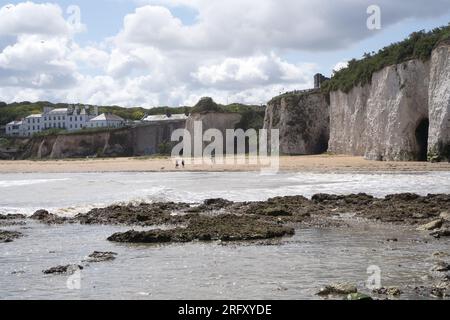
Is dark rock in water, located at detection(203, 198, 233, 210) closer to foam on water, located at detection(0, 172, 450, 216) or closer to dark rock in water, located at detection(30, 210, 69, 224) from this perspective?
foam on water, located at detection(0, 172, 450, 216)

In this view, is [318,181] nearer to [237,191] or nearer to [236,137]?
[237,191]

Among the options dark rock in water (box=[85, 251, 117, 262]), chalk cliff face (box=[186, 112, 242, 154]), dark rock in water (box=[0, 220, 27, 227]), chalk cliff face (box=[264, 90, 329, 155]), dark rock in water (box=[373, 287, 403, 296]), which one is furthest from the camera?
chalk cliff face (box=[186, 112, 242, 154])

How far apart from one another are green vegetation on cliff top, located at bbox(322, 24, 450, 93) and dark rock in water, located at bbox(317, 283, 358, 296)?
1298 inches

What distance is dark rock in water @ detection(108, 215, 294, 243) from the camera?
1384 centimetres

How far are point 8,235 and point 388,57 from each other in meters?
36.7

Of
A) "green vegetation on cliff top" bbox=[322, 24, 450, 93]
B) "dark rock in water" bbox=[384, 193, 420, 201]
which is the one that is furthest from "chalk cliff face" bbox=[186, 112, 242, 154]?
"dark rock in water" bbox=[384, 193, 420, 201]

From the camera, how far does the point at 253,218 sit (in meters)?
17.0

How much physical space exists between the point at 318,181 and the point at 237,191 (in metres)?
6.24

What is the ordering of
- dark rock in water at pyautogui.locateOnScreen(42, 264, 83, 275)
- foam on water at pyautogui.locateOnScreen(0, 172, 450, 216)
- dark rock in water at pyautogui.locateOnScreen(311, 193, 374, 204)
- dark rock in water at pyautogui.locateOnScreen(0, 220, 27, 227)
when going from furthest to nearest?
1. foam on water at pyautogui.locateOnScreen(0, 172, 450, 216)
2. dark rock in water at pyautogui.locateOnScreen(311, 193, 374, 204)
3. dark rock in water at pyautogui.locateOnScreen(0, 220, 27, 227)
4. dark rock in water at pyautogui.locateOnScreen(42, 264, 83, 275)

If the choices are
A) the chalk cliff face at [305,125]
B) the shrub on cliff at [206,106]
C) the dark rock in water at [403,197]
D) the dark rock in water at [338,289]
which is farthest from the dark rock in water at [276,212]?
the shrub on cliff at [206,106]

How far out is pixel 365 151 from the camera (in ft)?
160

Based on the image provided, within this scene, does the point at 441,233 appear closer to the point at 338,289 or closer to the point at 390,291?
the point at 390,291

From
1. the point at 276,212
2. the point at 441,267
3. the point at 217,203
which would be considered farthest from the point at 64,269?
the point at 217,203
